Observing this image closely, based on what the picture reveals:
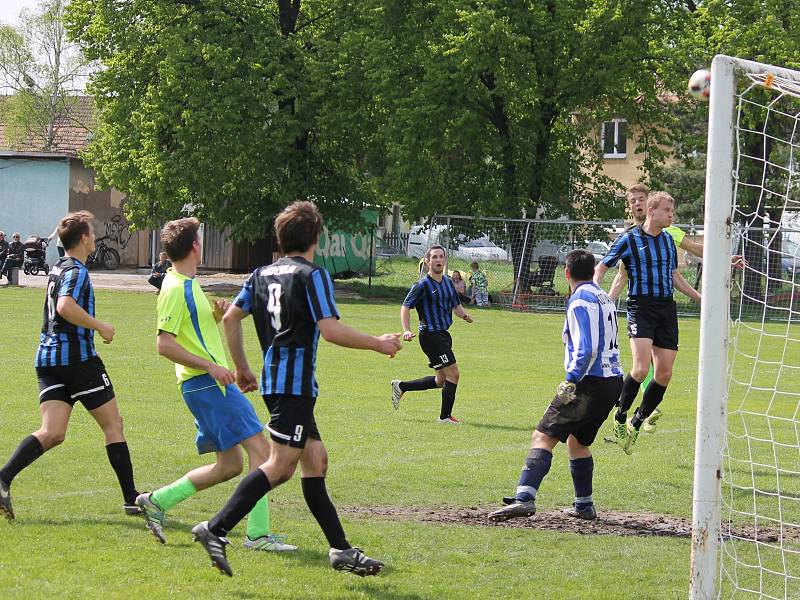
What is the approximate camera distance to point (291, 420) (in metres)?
5.56

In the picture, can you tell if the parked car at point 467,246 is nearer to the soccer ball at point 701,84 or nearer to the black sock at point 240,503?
the soccer ball at point 701,84

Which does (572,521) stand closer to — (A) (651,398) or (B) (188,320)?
(A) (651,398)

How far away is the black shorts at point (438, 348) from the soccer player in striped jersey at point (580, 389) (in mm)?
4662

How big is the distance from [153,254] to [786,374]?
3286 cm

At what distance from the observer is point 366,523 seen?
23.2 feet

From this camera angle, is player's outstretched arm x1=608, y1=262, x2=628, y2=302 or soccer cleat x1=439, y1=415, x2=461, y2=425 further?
soccer cleat x1=439, y1=415, x2=461, y2=425

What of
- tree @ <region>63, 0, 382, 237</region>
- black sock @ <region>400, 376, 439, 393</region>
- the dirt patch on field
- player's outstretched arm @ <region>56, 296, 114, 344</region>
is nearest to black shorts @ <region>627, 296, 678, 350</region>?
the dirt patch on field

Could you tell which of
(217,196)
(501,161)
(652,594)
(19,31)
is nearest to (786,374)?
(652,594)

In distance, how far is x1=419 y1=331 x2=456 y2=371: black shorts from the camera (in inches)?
472

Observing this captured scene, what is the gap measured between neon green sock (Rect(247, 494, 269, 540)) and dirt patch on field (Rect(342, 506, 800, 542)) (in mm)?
1079

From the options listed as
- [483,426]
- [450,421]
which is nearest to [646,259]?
[483,426]

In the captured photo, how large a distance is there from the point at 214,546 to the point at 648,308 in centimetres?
552

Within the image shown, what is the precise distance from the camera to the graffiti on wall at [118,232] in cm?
4625

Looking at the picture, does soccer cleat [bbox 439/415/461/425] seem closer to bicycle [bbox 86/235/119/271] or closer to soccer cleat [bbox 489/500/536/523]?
soccer cleat [bbox 489/500/536/523]
